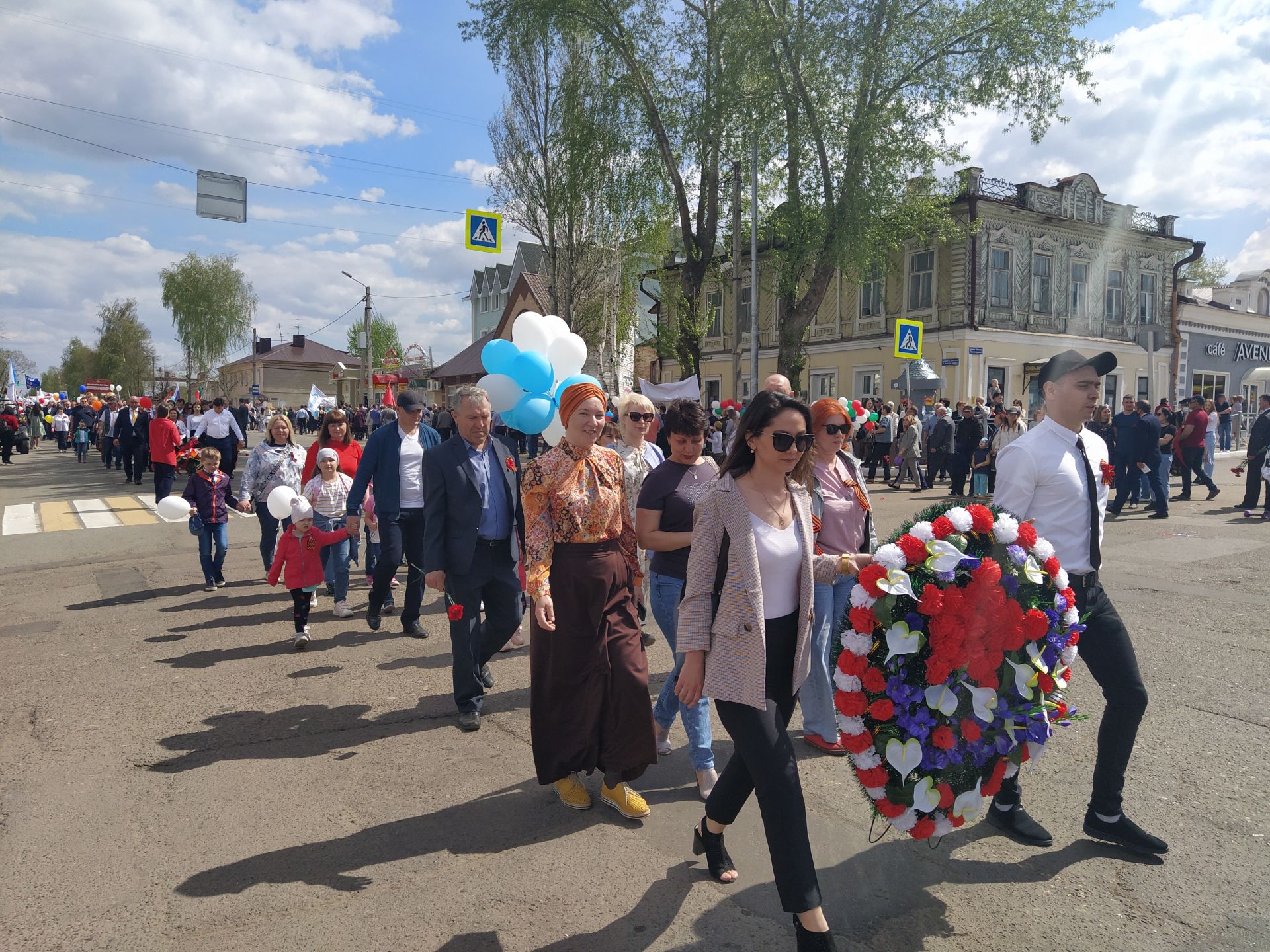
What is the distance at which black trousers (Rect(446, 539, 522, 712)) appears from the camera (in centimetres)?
486

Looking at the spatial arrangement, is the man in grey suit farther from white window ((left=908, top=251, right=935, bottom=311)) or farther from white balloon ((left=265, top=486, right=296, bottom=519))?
white window ((left=908, top=251, right=935, bottom=311))

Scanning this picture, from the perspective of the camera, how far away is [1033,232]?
96.5 feet

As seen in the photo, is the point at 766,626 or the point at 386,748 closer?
the point at 766,626

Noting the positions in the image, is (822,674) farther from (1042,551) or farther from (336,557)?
(336,557)

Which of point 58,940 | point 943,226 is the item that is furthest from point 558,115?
point 58,940

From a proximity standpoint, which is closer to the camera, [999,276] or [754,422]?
[754,422]

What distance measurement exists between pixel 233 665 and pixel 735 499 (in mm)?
4983

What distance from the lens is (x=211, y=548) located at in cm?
906

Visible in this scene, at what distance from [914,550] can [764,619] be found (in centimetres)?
60

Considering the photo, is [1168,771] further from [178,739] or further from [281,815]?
[178,739]

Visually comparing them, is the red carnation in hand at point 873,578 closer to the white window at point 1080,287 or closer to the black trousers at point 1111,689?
the black trousers at point 1111,689

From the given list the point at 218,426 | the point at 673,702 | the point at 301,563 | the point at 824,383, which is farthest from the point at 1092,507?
the point at 824,383

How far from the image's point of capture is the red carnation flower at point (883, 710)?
2980 mm

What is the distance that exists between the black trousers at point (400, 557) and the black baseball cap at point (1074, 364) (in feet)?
16.1
